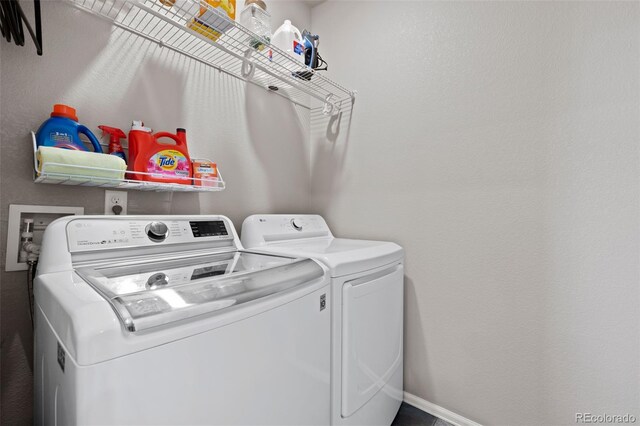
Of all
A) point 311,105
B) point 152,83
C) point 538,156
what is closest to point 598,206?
point 538,156

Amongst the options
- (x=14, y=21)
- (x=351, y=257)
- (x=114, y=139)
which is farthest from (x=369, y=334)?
(x=14, y=21)

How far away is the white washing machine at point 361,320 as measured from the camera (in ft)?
3.74

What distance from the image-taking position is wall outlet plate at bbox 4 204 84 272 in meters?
0.99

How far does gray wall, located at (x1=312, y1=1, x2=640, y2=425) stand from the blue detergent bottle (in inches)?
56.3

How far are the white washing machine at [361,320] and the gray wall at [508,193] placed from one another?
28cm

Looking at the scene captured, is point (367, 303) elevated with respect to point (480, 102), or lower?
lower

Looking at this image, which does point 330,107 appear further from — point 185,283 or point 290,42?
point 185,283

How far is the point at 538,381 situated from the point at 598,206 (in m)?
0.83

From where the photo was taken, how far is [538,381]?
133 cm

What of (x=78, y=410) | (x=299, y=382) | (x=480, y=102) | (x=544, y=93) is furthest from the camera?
(x=480, y=102)

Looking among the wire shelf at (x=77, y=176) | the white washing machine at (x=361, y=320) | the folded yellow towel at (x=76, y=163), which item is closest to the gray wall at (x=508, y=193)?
the white washing machine at (x=361, y=320)

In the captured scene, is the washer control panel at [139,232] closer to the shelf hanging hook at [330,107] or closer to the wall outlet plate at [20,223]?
the wall outlet plate at [20,223]

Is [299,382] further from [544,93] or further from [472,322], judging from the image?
[544,93]

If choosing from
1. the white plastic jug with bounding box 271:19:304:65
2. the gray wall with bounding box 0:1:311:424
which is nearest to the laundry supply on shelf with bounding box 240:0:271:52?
the white plastic jug with bounding box 271:19:304:65
